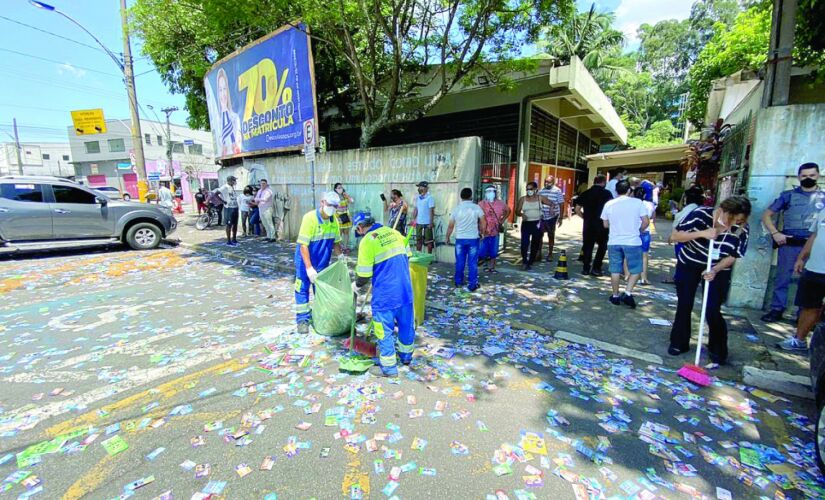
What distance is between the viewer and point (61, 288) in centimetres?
671

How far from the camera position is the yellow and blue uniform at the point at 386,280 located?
11.3ft

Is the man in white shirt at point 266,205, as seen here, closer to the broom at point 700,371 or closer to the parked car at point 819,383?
the broom at point 700,371

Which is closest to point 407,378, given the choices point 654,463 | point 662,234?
point 654,463

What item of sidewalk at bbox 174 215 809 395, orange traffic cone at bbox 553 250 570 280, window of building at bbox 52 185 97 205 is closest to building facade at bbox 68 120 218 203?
window of building at bbox 52 185 97 205

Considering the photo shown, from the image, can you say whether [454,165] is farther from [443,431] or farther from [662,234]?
[662,234]

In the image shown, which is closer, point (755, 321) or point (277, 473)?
point (277, 473)

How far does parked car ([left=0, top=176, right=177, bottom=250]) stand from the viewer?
8805 millimetres

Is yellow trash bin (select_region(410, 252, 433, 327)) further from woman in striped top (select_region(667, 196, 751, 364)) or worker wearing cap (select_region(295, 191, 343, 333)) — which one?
woman in striped top (select_region(667, 196, 751, 364))

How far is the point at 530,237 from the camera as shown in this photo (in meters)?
7.70

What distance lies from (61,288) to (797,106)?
38.1ft

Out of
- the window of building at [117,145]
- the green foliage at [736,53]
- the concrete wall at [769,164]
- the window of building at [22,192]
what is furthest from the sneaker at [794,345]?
the window of building at [117,145]

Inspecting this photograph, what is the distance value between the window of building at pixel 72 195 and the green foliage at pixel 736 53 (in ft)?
65.9

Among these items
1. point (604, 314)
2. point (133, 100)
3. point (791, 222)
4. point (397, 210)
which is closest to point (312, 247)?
point (397, 210)

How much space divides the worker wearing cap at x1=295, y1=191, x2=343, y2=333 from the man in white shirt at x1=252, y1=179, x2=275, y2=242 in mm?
7124
